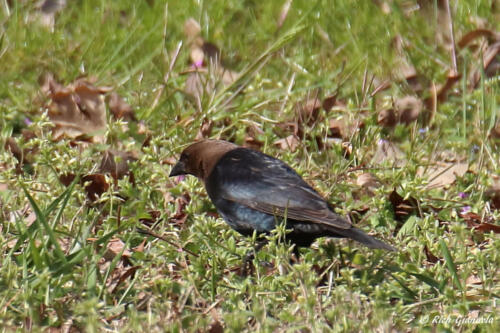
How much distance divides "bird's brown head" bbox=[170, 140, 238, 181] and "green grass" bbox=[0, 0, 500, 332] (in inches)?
3.8

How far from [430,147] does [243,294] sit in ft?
7.27

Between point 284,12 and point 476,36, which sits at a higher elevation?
point 476,36

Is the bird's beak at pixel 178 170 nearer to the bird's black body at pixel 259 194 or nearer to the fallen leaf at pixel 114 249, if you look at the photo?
the bird's black body at pixel 259 194

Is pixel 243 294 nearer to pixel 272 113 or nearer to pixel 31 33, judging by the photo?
pixel 272 113

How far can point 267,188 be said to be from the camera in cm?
521

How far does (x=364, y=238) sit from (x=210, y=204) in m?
A: 1.30

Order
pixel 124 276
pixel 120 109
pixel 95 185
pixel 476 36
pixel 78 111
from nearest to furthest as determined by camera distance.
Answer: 1. pixel 124 276
2. pixel 95 185
3. pixel 78 111
4. pixel 120 109
5. pixel 476 36

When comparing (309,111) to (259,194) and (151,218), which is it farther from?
(151,218)

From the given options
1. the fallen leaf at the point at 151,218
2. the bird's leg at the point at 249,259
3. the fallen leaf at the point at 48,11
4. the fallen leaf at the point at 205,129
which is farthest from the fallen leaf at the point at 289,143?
the fallen leaf at the point at 48,11

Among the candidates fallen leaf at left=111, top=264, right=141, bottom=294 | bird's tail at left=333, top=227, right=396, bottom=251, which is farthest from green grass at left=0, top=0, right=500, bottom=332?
bird's tail at left=333, top=227, right=396, bottom=251

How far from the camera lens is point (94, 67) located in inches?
271

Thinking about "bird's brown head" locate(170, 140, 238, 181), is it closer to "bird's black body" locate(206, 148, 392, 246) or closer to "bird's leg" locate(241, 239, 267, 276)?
"bird's black body" locate(206, 148, 392, 246)

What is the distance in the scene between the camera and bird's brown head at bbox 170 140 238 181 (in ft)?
18.6

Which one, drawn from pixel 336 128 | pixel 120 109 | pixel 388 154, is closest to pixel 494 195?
pixel 388 154
